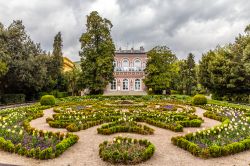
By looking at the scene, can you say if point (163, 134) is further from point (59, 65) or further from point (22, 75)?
point (59, 65)

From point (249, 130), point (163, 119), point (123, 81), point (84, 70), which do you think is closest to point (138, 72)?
point (123, 81)

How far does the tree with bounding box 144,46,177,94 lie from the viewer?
3662 cm

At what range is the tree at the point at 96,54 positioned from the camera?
3447 cm

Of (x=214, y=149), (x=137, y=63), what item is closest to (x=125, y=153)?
(x=214, y=149)

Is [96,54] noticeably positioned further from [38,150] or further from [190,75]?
[38,150]

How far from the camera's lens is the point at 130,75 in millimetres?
45750

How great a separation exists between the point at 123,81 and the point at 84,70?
1219cm

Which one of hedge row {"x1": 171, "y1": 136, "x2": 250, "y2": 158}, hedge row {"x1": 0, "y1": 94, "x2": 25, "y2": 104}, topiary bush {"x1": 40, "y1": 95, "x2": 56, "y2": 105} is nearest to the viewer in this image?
hedge row {"x1": 171, "y1": 136, "x2": 250, "y2": 158}

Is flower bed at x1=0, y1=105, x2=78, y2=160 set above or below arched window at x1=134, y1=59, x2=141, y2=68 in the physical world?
below

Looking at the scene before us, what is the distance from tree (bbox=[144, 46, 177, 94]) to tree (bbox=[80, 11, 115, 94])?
6191 mm

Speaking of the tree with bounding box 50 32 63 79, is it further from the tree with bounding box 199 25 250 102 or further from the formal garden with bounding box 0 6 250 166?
the tree with bounding box 199 25 250 102

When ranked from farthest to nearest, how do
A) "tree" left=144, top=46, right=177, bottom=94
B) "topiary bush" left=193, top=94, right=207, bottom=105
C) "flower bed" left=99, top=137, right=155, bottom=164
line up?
1. "tree" left=144, top=46, right=177, bottom=94
2. "topiary bush" left=193, top=94, right=207, bottom=105
3. "flower bed" left=99, top=137, right=155, bottom=164

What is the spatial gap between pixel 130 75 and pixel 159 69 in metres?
9.59

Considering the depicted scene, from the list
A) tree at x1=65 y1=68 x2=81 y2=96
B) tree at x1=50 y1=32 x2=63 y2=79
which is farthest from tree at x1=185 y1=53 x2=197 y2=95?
tree at x1=50 y1=32 x2=63 y2=79
